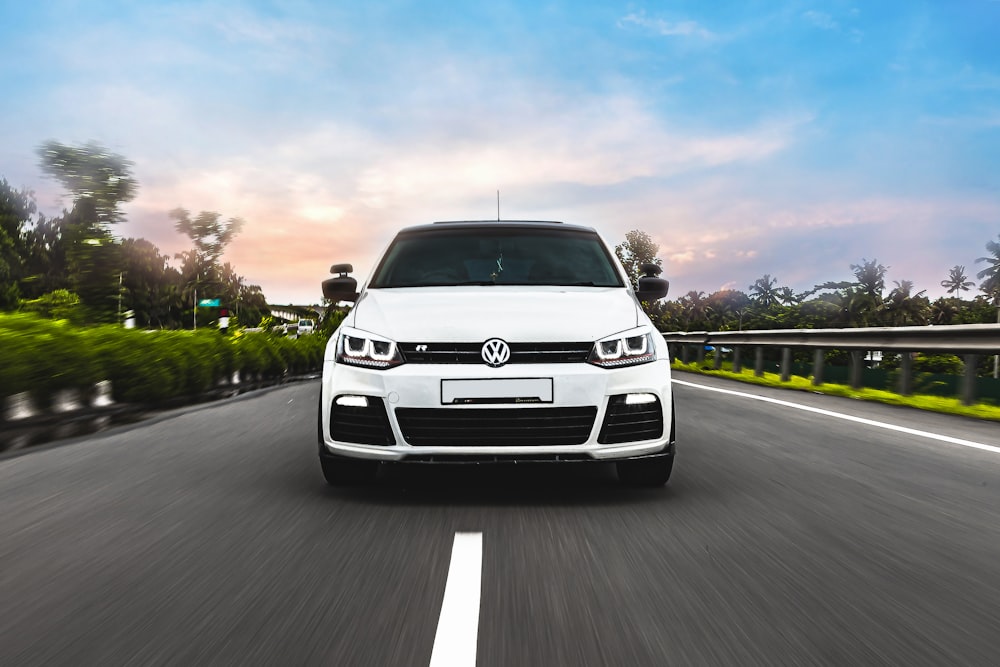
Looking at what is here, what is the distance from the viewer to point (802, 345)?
1647cm

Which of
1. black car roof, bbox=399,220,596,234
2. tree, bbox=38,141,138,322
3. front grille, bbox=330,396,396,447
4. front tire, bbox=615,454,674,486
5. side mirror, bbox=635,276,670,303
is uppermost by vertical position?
tree, bbox=38,141,138,322

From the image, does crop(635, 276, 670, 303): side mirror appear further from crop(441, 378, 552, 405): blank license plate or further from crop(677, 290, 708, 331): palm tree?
crop(677, 290, 708, 331): palm tree

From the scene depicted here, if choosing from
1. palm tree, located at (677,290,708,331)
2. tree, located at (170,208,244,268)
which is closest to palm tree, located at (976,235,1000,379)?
palm tree, located at (677,290,708,331)

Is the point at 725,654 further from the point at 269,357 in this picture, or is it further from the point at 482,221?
the point at 269,357

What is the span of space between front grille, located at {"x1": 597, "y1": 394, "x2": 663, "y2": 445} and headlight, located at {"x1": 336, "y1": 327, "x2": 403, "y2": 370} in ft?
3.86

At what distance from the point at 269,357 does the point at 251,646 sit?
53.1 feet

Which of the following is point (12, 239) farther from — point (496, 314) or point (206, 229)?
point (496, 314)

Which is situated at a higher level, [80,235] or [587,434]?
[80,235]

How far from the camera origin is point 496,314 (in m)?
5.59

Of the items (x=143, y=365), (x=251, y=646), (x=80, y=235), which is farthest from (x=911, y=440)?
(x=80, y=235)

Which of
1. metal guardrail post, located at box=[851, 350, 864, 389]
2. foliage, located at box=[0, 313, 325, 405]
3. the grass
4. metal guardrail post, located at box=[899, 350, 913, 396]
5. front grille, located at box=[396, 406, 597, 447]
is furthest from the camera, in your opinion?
metal guardrail post, located at box=[851, 350, 864, 389]

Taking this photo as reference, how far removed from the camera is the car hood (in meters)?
5.46

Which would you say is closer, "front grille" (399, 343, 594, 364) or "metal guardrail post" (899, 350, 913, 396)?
"front grille" (399, 343, 594, 364)

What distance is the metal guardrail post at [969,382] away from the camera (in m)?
Answer: 11.5
